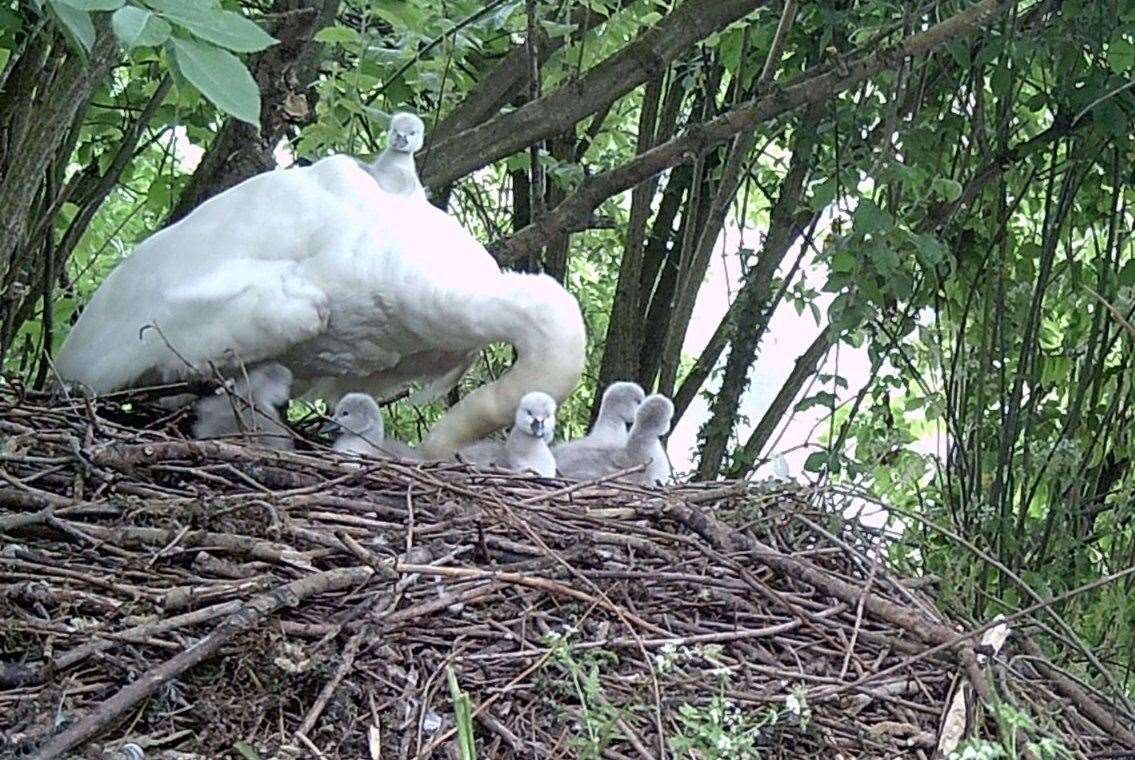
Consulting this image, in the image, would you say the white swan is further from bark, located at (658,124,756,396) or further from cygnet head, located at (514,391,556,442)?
bark, located at (658,124,756,396)

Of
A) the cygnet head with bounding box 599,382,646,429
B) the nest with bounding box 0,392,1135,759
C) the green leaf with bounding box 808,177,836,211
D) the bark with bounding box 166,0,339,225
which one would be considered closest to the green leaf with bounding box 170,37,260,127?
the nest with bounding box 0,392,1135,759

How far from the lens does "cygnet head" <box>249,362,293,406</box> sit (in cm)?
344

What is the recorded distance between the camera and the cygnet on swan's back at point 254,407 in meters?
3.35

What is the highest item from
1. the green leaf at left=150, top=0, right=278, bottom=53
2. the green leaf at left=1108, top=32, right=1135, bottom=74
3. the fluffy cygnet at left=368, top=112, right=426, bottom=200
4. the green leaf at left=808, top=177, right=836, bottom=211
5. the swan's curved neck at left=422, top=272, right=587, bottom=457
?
the green leaf at left=1108, top=32, right=1135, bottom=74

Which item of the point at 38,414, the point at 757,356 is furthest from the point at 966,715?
the point at 757,356

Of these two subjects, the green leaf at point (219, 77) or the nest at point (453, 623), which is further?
the nest at point (453, 623)

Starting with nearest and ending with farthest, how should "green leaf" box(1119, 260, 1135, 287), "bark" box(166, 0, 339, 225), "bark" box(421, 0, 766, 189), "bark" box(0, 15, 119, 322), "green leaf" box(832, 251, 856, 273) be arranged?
"bark" box(0, 15, 119, 322), "bark" box(166, 0, 339, 225), "bark" box(421, 0, 766, 189), "green leaf" box(832, 251, 856, 273), "green leaf" box(1119, 260, 1135, 287)

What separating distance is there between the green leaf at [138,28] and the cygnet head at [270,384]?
74.6 inches

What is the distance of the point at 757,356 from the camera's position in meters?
4.52

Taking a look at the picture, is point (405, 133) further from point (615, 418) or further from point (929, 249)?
point (929, 249)

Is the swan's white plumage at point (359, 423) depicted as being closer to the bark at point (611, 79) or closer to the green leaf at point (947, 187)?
the bark at point (611, 79)

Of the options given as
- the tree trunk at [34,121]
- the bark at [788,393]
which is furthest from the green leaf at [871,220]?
the tree trunk at [34,121]

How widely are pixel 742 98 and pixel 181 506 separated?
220cm

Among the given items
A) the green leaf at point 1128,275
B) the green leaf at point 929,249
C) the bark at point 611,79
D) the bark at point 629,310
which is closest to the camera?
the bark at point 611,79
